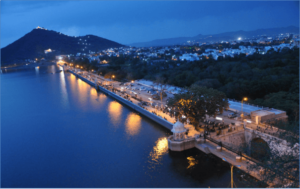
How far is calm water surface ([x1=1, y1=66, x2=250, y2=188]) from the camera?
507 inches

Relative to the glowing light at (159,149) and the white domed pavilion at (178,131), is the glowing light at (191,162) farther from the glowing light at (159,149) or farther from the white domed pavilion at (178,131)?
the glowing light at (159,149)

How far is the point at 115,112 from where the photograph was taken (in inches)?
1031

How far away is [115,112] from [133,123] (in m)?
4.82

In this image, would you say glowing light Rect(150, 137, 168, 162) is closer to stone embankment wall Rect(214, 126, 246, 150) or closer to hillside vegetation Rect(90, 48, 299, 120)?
stone embankment wall Rect(214, 126, 246, 150)

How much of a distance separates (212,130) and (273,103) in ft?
22.7

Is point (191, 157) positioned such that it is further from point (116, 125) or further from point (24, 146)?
point (24, 146)

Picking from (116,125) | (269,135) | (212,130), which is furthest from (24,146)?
(269,135)

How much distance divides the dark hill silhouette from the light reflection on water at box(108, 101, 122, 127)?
11085 centimetres

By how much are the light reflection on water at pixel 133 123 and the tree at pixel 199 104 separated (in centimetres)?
495

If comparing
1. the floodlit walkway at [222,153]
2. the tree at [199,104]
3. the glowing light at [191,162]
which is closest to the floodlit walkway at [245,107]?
the tree at [199,104]

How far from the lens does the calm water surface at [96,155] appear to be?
42.2 ft

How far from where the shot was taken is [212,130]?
16.3 metres

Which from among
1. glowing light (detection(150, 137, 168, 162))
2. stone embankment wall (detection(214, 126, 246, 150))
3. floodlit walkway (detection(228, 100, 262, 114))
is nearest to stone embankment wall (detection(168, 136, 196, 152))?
glowing light (detection(150, 137, 168, 162))

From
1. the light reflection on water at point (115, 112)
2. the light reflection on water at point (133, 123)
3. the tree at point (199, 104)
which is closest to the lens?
the tree at point (199, 104)
